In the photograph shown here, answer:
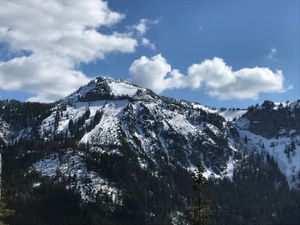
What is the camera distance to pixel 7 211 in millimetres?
52031

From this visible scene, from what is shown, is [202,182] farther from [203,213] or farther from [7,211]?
[7,211]

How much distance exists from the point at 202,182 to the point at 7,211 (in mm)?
23566

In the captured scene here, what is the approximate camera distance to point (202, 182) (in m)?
64.2

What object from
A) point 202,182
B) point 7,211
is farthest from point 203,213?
point 7,211

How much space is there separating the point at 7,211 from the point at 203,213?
23807mm

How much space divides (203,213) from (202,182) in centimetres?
373

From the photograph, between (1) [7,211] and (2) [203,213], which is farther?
(2) [203,213]

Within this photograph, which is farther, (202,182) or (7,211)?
(202,182)

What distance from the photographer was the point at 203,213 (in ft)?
211

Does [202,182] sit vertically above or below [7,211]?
above
